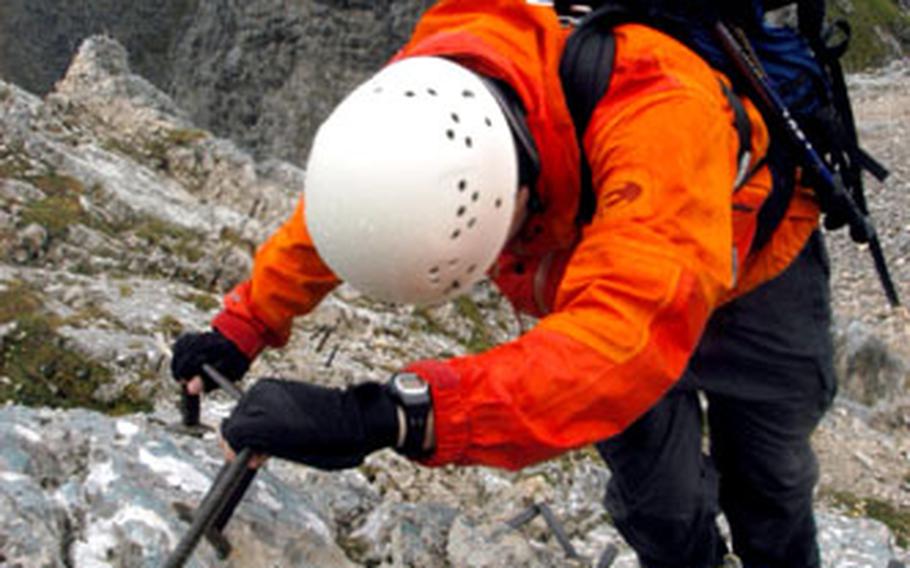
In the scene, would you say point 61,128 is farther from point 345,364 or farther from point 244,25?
point 244,25

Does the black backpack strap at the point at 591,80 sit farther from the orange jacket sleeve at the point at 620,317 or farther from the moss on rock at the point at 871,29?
the moss on rock at the point at 871,29

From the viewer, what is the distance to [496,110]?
366 cm

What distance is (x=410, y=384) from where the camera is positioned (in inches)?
134

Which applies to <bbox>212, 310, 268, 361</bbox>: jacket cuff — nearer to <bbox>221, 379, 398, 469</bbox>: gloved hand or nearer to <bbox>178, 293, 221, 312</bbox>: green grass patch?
<bbox>221, 379, 398, 469</bbox>: gloved hand

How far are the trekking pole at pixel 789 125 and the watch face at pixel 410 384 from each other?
6.92 feet

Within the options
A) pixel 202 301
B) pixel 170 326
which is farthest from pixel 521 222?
pixel 202 301

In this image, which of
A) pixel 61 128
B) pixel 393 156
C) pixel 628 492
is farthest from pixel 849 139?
pixel 61 128

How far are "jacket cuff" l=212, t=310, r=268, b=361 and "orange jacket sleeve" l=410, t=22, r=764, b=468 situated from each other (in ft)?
5.04

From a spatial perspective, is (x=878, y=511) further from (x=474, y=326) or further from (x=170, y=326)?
(x=170, y=326)

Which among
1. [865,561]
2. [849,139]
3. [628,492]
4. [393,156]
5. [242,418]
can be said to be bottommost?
[865,561]

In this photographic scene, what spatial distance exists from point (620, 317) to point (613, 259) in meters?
0.21

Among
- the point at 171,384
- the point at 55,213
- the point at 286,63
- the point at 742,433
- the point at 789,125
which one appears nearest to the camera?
the point at 789,125

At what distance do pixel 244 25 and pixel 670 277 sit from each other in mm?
28307

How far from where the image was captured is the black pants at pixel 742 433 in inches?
199
